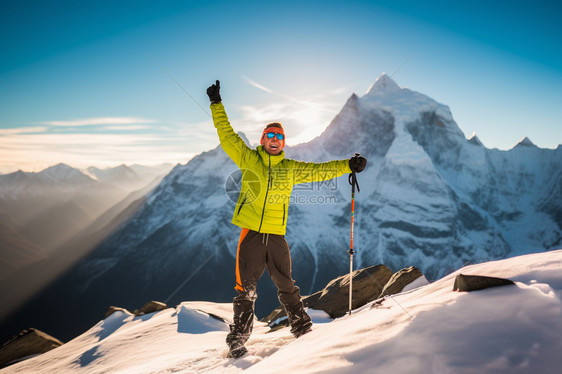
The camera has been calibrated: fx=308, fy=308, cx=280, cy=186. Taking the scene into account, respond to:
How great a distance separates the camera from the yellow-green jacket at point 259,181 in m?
5.25

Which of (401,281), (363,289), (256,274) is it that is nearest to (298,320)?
(256,274)

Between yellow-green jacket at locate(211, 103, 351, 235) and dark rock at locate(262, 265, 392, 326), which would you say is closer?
yellow-green jacket at locate(211, 103, 351, 235)

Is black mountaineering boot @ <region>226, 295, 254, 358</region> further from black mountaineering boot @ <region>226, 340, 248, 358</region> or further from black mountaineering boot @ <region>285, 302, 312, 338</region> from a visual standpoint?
black mountaineering boot @ <region>285, 302, 312, 338</region>

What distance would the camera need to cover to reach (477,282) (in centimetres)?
330

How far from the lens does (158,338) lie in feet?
37.7

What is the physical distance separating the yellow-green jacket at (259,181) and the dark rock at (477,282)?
2.65 m

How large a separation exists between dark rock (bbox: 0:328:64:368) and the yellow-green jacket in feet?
75.7

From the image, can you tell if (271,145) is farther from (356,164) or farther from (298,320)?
(298,320)

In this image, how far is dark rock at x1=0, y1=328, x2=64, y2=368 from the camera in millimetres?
19125

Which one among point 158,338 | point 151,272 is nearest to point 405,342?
point 158,338

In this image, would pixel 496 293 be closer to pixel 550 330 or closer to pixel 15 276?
pixel 550 330

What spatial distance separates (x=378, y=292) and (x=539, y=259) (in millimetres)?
7879

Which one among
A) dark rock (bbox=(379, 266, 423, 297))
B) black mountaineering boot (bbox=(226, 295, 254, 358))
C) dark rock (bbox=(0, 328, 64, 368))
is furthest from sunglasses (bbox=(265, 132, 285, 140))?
dark rock (bbox=(0, 328, 64, 368))

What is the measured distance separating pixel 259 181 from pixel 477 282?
335cm
